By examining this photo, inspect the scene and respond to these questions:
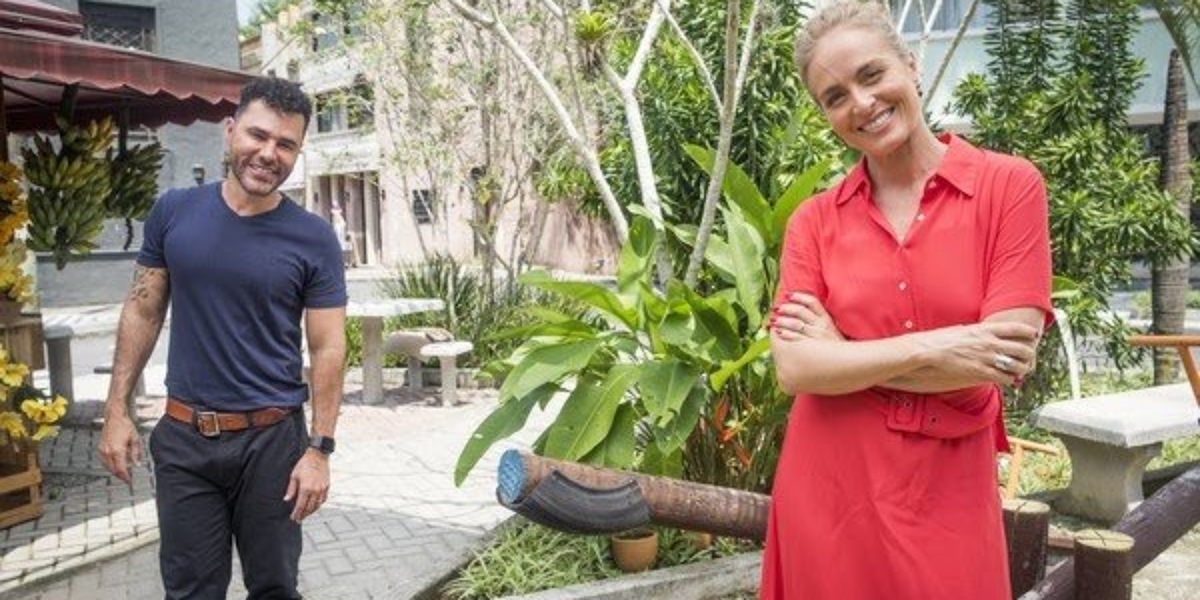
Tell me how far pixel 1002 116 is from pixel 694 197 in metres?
3.01

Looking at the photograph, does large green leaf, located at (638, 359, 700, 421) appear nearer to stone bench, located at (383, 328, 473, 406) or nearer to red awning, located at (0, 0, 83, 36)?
red awning, located at (0, 0, 83, 36)

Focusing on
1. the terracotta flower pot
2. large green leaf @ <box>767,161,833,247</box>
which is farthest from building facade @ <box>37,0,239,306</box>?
the terracotta flower pot

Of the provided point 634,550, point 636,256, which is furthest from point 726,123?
point 634,550

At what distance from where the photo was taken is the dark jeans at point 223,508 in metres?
2.93

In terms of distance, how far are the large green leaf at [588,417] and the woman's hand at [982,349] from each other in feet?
8.11

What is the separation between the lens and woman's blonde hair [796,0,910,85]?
1.91 m

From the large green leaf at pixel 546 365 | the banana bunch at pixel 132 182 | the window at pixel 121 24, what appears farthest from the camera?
the window at pixel 121 24

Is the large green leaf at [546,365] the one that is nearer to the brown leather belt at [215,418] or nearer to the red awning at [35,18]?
the brown leather belt at [215,418]

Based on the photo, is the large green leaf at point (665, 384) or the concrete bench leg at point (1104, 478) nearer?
the large green leaf at point (665, 384)

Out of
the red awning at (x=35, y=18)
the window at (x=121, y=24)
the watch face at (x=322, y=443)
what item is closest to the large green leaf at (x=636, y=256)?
the watch face at (x=322, y=443)

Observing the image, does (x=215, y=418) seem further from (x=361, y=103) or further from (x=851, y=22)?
(x=361, y=103)

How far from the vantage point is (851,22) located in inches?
75.2

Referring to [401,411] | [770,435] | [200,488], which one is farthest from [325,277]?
[401,411]

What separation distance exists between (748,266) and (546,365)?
104cm
